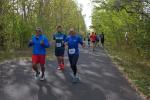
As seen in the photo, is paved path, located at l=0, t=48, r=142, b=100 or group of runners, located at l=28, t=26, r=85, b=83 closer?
paved path, located at l=0, t=48, r=142, b=100

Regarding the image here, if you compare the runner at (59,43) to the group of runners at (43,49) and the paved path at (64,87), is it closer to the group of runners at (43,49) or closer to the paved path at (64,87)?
the paved path at (64,87)

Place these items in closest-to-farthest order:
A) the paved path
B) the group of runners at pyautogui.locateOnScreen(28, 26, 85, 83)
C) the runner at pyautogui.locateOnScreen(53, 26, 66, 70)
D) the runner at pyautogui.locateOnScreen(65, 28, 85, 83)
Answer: the paved path → the group of runners at pyautogui.locateOnScreen(28, 26, 85, 83) → the runner at pyautogui.locateOnScreen(65, 28, 85, 83) → the runner at pyautogui.locateOnScreen(53, 26, 66, 70)

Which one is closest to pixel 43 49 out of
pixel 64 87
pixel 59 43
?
pixel 64 87

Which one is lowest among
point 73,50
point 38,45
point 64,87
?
point 64,87

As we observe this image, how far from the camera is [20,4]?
3853cm

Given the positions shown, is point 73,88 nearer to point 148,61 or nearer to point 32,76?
point 32,76

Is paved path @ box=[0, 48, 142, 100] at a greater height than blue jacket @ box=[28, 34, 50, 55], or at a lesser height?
lesser

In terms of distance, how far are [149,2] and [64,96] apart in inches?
322

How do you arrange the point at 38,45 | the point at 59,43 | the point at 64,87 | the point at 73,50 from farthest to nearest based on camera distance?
the point at 59,43
the point at 73,50
the point at 38,45
the point at 64,87

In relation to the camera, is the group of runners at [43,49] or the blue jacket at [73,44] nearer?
the group of runners at [43,49]

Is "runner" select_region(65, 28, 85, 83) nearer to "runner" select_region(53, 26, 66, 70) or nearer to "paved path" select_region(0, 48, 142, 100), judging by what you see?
"paved path" select_region(0, 48, 142, 100)

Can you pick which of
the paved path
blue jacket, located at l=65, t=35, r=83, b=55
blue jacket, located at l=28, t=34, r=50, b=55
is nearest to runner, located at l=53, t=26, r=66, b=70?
the paved path

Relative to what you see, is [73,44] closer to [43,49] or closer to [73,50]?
[73,50]

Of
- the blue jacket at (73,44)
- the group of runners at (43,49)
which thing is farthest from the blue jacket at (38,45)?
the blue jacket at (73,44)
